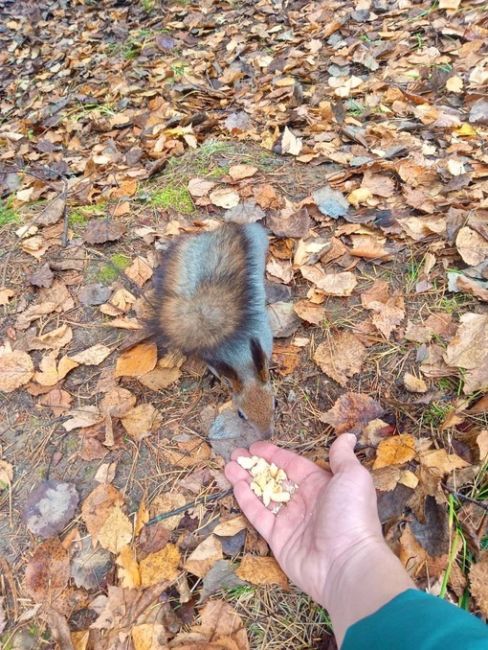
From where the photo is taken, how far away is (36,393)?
202 cm

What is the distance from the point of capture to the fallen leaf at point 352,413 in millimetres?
1738

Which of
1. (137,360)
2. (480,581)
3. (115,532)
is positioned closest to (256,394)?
(137,360)

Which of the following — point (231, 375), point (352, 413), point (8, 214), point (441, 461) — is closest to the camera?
point (441, 461)

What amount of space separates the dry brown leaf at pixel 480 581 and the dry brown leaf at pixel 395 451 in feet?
1.08

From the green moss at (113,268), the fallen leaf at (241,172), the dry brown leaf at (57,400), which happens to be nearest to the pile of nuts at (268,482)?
the dry brown leaf at (57,400)

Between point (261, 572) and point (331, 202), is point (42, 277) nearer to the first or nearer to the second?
point (331, 202)

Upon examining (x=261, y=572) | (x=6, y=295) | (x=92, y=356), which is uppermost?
(x=6, y=295)

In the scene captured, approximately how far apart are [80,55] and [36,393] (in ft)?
12.8

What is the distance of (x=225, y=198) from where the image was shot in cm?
258

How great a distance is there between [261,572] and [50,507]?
764 mm

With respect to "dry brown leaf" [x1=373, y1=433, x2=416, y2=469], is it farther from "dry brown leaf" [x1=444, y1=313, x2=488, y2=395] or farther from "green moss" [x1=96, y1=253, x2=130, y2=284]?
"green moss" [x1=96, y1=253, x2=130, y2=284]

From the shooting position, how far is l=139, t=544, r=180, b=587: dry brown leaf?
60.6 inches

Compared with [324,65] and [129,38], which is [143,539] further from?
[129,38]

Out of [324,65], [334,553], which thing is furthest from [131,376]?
[324,65]
